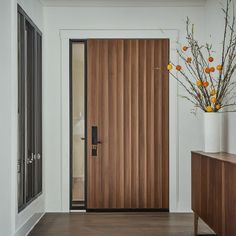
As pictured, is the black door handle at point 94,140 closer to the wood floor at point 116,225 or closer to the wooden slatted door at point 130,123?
the wooden slatted door at point 130,123

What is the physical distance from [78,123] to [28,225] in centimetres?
157

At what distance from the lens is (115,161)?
556cm

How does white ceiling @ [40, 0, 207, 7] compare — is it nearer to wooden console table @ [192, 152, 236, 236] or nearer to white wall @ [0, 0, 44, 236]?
white wall @ [0, 0, 44, 236]

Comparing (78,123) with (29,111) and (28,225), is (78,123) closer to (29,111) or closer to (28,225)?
(29,111)

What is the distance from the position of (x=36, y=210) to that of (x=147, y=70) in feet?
7.15

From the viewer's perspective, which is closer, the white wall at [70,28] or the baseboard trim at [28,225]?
the baseboard trim at [28,225]

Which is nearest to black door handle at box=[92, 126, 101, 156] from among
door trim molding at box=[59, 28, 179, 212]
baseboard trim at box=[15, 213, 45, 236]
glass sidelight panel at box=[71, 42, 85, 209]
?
glass sidelight panel at box=[71, 42, 85, 209]

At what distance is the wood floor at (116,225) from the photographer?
451 cm

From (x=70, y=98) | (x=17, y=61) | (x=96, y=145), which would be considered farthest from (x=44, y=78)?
(x=17, y=61)

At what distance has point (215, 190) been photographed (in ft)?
12.2

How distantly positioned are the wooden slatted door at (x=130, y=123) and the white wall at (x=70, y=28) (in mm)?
211

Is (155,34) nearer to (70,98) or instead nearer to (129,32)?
(129,32)
